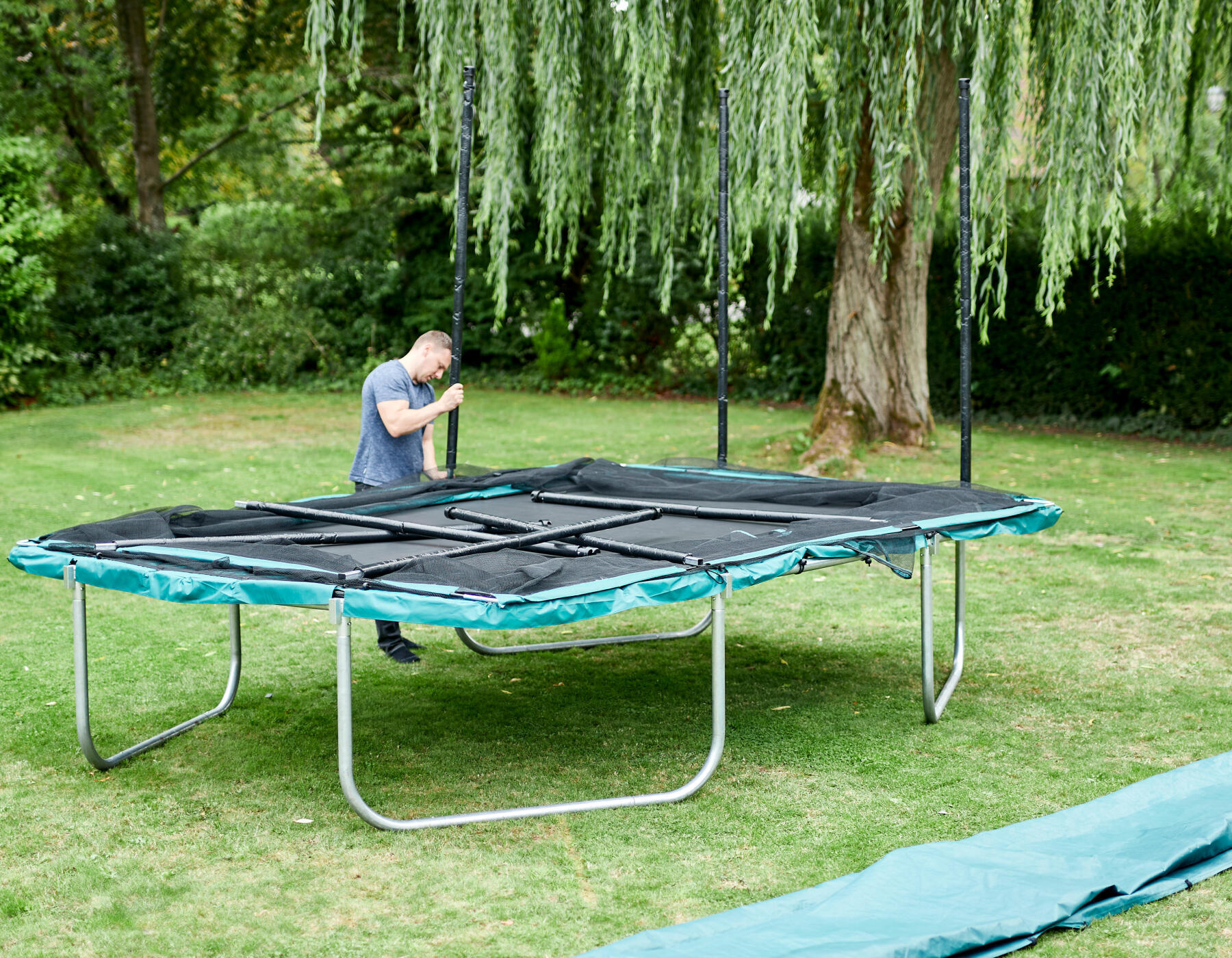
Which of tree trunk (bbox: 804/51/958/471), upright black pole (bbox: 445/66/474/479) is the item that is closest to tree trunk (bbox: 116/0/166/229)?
tree trunk (bbox: 804/51/958/471)

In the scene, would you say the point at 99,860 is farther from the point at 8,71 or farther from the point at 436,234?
the point at 8,71

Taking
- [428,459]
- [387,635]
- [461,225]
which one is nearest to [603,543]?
[387,635]

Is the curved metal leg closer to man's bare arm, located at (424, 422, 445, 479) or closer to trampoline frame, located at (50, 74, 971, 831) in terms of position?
trampoline frame, located at (50, 74, 971, 831)

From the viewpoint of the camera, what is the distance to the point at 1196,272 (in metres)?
10.8

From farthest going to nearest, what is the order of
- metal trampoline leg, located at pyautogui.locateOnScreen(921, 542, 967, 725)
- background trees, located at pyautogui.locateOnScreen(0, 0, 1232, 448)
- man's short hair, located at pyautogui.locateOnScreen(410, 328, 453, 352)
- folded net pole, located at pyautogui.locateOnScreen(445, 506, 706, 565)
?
background trees, located at pyautogui.locateOnScreen(0, 0, 1232, 448), man's short hair, located at pyautogui.locateOnScreen(410, 328, 453, 352), metal trampoline leg, located at pyautogui.locateOnScreen(921, 542, 967, 725), folded net pole, located at pyautogui.locateOnScreen(445, 506, 706, 565)

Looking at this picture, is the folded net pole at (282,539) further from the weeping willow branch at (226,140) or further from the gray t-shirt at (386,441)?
the weeping willow branch at (226,140)

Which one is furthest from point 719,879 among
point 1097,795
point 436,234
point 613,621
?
point 436,234

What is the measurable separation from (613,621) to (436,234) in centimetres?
1211

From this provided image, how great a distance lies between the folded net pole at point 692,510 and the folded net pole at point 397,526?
0.51m

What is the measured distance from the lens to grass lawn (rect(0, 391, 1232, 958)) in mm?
2799

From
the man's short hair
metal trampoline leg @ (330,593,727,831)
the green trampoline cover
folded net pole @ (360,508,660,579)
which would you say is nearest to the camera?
the green trampoline cover

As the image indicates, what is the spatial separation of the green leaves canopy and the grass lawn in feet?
6.82

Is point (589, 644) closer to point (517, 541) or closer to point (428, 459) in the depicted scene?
point (428, 459)

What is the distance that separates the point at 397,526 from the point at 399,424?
1.03 metres
